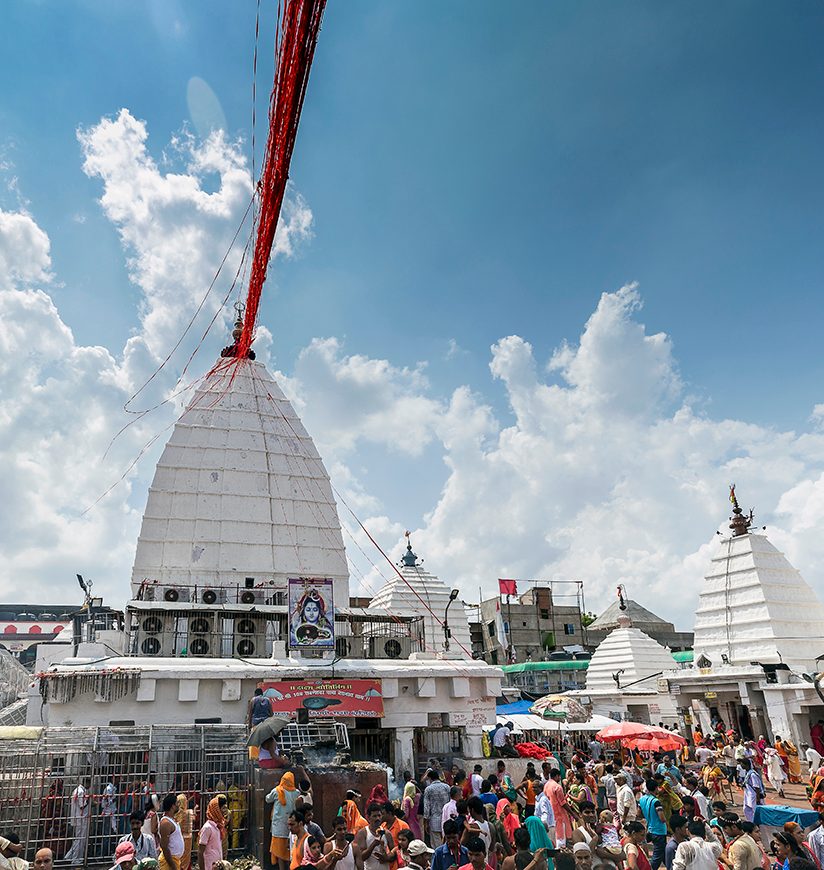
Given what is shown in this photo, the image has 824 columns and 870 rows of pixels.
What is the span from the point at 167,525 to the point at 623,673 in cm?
2016

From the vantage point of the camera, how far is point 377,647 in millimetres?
23922

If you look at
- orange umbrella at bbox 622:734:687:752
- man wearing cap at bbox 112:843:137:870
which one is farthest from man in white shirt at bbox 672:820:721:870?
orange umbrella at bbox 622:734:687:752

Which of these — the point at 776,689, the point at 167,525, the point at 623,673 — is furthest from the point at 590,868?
A: the point at 623,673

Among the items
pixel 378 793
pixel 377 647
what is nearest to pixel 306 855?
pixel 378 793

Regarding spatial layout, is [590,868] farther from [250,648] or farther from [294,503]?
[294,503]

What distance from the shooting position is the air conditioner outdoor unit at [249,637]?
22828 millimetres

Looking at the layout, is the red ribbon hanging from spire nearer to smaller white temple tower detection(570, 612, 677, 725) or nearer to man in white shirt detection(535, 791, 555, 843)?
man in white shirt detection(535, 791, 555, 843)

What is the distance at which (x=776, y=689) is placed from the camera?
24094 millimetres

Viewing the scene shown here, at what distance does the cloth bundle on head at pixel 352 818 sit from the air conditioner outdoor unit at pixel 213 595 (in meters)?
17.0

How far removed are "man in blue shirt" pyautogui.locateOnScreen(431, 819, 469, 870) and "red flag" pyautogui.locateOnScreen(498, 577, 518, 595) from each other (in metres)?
45.4

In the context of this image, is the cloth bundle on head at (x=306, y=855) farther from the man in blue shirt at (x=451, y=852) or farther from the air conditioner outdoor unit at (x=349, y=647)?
the air conditioner outdoor unit at (x=349, y=647)

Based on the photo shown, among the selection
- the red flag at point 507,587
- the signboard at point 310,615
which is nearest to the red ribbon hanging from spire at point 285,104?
the signboard at point 310,615

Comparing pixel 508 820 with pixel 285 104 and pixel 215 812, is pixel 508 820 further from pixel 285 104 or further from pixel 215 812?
pixel 285 104

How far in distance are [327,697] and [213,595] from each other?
348 inches
